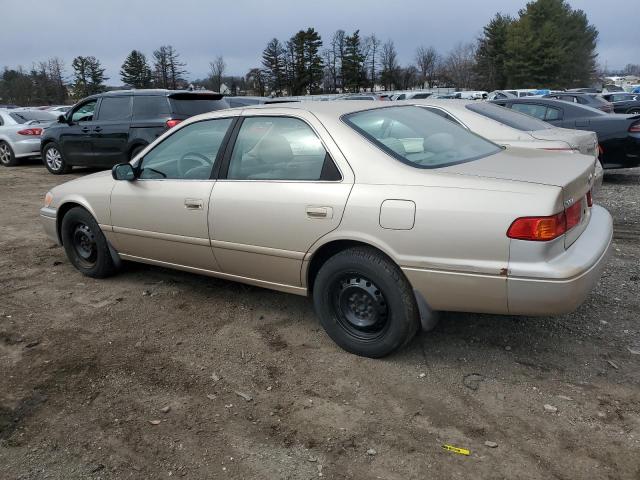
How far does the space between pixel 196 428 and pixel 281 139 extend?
197 cm

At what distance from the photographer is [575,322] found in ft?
12.9

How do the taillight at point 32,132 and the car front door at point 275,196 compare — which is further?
the taillight at point 32,132

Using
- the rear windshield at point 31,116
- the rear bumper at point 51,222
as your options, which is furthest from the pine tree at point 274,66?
the rear bumper at point 51,222

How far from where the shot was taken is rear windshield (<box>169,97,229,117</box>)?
1016 centimetres

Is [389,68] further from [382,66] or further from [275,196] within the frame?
[275,196]

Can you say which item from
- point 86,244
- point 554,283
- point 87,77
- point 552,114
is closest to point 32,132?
point 86,244

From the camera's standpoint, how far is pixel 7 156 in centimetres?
1435

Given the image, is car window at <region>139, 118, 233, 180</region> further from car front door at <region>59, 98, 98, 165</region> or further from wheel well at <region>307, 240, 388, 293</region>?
car front door at <region>59, 98, 98, 165</region>

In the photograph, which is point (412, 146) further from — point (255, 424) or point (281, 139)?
point (255, 424)

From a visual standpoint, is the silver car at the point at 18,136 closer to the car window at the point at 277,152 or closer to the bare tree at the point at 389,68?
the car window at the point at 277,152

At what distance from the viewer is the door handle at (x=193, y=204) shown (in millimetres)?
4059

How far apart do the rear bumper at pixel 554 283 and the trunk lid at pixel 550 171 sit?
0.14 meters

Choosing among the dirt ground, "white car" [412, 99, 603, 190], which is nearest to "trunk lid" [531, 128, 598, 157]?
"white car" [412, 99, 603, 190]

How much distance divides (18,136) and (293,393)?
1365 cm
